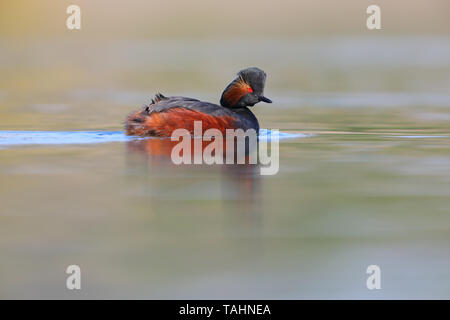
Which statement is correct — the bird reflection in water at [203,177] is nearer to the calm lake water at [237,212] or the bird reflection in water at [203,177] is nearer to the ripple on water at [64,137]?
the calm lake water at [237,212]

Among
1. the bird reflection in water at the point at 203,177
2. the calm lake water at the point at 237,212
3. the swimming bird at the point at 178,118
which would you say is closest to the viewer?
the calm lake water at the point at 237,212

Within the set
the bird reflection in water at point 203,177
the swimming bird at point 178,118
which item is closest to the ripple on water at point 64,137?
the swimming bird at point 178,118

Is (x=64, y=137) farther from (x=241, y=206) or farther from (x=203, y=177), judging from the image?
(x=241, y=206)

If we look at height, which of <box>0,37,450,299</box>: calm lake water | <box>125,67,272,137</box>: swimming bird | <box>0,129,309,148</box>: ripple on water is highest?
<box>125,67,272,137</box>: swimming bird

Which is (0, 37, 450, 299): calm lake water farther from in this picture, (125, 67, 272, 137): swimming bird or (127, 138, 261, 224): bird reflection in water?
(125, 67, 272, 137): swimming bird

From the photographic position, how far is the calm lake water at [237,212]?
5.40 metres

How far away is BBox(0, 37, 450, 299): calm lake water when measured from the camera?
540cm

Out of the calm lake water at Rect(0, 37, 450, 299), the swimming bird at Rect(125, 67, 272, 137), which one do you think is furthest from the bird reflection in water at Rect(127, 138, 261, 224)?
the swimming bird at Rect(125, 67, 272, 137)

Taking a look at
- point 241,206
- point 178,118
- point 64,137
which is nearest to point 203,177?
point 241,206

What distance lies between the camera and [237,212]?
A: 277 inches

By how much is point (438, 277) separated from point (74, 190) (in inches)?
132

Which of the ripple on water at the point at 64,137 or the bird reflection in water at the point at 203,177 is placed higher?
the ripple on water at the point at 64,137

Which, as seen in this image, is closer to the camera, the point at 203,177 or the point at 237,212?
the point at 237,212
